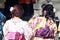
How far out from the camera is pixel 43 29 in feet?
9.08

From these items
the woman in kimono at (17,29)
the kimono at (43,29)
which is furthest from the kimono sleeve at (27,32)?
the kimono at (43,29)

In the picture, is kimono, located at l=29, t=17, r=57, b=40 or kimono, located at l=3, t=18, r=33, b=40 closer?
kimono, located at l=3, t=18, r=33, b=40

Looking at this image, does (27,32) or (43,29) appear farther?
(43,29)

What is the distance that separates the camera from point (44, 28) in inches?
109

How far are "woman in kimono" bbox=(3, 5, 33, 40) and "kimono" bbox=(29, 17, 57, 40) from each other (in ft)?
1.18

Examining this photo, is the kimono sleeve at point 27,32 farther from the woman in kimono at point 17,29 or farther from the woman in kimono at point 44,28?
the woman in kimono at point 44,28

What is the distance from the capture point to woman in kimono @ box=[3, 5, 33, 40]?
2.35 m

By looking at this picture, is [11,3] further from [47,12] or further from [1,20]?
[47,12]

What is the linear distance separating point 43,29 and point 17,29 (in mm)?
505

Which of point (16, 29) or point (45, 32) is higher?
point (16, 29)

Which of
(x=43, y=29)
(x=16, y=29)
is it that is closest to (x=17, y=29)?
(x=16, y=29)

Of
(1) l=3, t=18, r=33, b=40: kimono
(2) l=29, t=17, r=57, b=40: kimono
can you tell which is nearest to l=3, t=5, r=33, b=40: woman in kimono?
(1) l=3, t=18, r=33, b=40: kimono

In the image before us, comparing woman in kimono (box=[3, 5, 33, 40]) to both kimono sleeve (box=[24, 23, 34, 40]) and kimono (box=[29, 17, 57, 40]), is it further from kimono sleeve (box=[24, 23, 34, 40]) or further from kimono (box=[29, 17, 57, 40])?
kimono (box=[29, 17, 57, 40])

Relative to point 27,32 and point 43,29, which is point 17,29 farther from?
point 43,29
